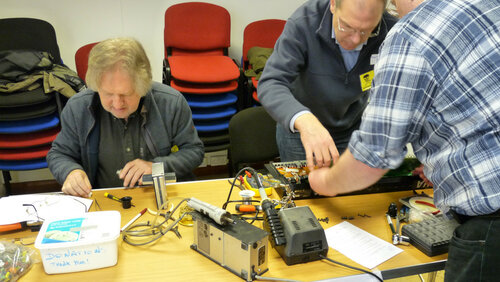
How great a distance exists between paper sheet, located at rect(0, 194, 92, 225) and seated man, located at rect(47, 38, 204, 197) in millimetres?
83

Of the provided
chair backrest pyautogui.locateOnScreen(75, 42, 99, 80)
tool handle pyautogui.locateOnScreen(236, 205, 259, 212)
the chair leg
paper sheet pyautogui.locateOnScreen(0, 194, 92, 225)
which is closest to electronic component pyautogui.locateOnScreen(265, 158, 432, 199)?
tool handle pyautogui.locateOnScreen(236, 205, 259, 212)

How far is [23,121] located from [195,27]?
4.82 ft

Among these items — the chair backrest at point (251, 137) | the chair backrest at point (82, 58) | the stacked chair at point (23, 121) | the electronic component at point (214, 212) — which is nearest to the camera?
the electronic component at point (214, 212)

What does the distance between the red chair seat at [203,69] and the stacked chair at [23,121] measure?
85cm

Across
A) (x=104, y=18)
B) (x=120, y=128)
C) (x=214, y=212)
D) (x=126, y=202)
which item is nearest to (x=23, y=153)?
(x=120, y=128)

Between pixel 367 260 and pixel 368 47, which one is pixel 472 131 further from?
pixel 368 47

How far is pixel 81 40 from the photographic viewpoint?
317 centimetres

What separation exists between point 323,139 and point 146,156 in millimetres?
877

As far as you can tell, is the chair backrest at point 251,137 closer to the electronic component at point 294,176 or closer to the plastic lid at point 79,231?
the electronic component at point 294,176

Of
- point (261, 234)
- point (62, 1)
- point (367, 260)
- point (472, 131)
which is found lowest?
point (367, 260)

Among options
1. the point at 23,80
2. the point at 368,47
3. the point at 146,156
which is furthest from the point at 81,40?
the point at 368,47

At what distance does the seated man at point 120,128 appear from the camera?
1542 mm

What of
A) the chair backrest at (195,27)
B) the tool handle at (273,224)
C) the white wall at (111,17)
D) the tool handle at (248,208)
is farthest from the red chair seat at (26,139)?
the tool handle at (273,224)

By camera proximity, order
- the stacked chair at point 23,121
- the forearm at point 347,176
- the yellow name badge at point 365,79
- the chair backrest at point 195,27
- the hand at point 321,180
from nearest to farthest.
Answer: the forearm at point 347,176 → the hand at point 321,180 → the yellow name badge at point 365,79 → the stacked chair at point 23,121 → the chair backrest at point 195,27
